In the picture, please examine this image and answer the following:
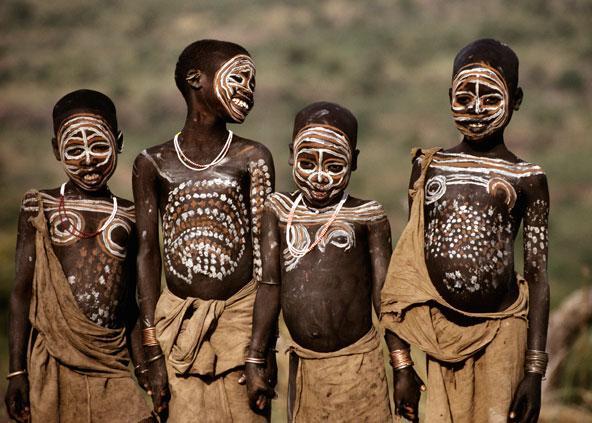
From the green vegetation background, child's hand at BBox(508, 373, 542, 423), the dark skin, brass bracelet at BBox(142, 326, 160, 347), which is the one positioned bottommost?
child's hand at BBox(508, 373, 542, 423)

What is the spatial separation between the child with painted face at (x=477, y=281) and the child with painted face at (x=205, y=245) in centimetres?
75

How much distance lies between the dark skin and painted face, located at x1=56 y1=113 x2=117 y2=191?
4 centimetres

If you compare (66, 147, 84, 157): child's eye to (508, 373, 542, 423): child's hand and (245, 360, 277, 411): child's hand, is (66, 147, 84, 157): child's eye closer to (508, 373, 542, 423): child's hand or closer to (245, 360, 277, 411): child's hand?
(245, 360, 277, 411): child's hand

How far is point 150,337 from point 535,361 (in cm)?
187

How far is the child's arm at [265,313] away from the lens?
5324 millimetres

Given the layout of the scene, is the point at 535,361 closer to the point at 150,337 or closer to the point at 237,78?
the point at 150,337

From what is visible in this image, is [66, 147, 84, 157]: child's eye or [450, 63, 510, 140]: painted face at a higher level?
[450, 63, 510, 140]: painted face

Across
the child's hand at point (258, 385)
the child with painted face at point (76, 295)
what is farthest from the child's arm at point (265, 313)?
the child with painted face at point (76, 295)

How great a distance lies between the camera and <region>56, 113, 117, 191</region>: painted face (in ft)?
18.5

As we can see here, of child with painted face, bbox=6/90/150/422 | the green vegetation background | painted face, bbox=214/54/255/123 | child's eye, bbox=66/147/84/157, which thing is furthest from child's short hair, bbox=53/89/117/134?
the green vegetation background

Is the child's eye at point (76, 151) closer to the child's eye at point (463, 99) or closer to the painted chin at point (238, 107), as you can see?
the painted chin at point (238, 107)

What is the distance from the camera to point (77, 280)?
18.3 ft

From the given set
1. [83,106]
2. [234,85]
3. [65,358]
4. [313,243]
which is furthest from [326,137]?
[65,358]

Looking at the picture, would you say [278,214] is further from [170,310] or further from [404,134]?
[404,134]
